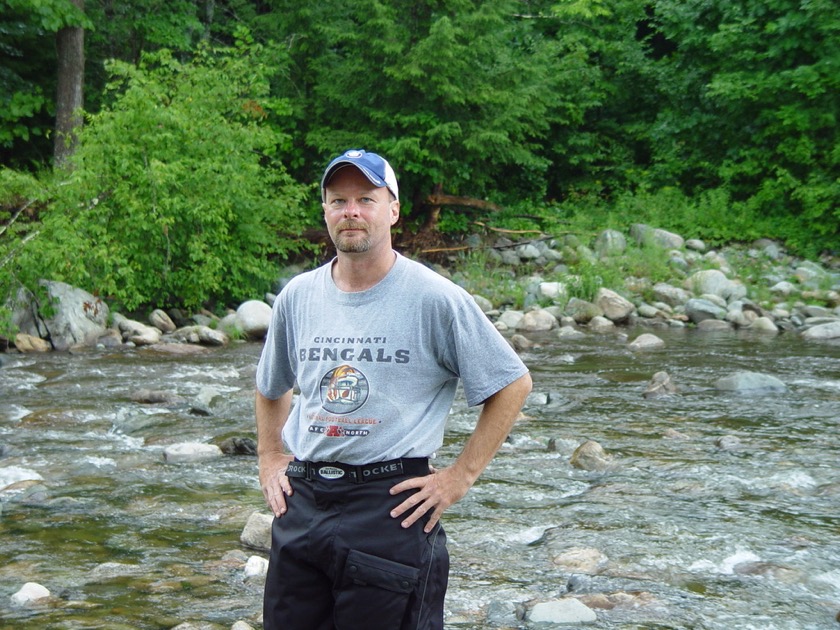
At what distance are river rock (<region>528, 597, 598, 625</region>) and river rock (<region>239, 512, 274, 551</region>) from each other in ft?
5.27

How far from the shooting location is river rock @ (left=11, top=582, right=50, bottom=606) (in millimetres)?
4707

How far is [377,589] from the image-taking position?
9.27 feet

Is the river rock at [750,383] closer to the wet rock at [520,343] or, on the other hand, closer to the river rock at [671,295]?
the wet rock at [520,343]

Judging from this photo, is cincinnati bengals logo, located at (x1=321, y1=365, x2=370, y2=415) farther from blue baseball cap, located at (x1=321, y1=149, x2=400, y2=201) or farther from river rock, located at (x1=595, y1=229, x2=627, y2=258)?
river rock, located at (x1=595, y1=229, x2=627, y2=258)

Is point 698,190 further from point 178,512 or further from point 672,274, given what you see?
point 178,512

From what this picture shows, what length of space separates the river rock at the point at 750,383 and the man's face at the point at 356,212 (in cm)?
860

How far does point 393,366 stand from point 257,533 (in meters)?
3.02

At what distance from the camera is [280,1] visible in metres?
22.7

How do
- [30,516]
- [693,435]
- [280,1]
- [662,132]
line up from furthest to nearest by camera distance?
1. [662,132]
2. [280,1]
3. [693,435]
4. [30,516]

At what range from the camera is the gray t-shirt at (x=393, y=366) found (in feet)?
9.43

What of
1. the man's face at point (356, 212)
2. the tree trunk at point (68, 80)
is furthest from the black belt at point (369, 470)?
the tree trunk at point (68, 80)

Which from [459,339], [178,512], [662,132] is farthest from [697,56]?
[459,339]

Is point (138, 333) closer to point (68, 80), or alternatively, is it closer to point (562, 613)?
point (68, 80)

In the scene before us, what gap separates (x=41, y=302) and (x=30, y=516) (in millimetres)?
8330
